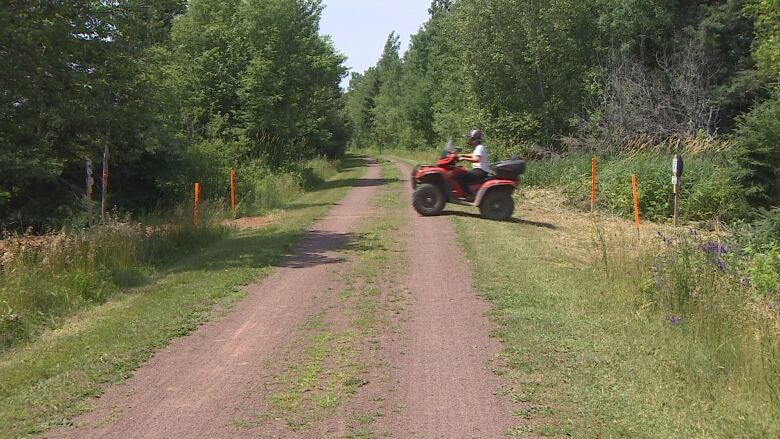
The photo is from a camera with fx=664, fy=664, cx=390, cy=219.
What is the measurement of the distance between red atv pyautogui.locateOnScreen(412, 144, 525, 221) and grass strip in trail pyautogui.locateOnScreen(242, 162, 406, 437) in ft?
16.9

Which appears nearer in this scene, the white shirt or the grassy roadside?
the grassy roadside

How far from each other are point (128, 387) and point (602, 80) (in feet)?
85.1

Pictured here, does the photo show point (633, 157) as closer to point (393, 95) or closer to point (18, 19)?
point (18, 19)

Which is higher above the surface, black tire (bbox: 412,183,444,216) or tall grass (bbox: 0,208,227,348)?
black tire (bbox: 412,183,444,216)

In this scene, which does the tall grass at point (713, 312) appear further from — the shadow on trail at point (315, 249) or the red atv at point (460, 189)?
the red atv at point (460, 189)

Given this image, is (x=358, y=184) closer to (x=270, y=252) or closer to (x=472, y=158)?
(x=472, y=158)

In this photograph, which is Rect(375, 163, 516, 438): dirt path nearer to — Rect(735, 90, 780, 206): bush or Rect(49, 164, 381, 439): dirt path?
Rect(49, 164, 381, 439): dirt path

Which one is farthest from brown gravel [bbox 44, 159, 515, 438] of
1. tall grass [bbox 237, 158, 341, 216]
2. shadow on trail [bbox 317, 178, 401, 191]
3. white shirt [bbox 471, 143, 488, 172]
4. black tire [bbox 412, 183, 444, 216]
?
shadow on trail [bbox 317, 178, 401, 191]

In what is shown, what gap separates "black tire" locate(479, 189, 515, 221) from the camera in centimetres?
1468

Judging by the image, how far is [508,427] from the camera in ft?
14.5

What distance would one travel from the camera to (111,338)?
669cm

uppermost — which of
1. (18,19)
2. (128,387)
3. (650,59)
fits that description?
(650,59)

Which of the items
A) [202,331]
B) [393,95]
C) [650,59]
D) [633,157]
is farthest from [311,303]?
[393,95]

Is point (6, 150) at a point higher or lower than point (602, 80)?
lower
